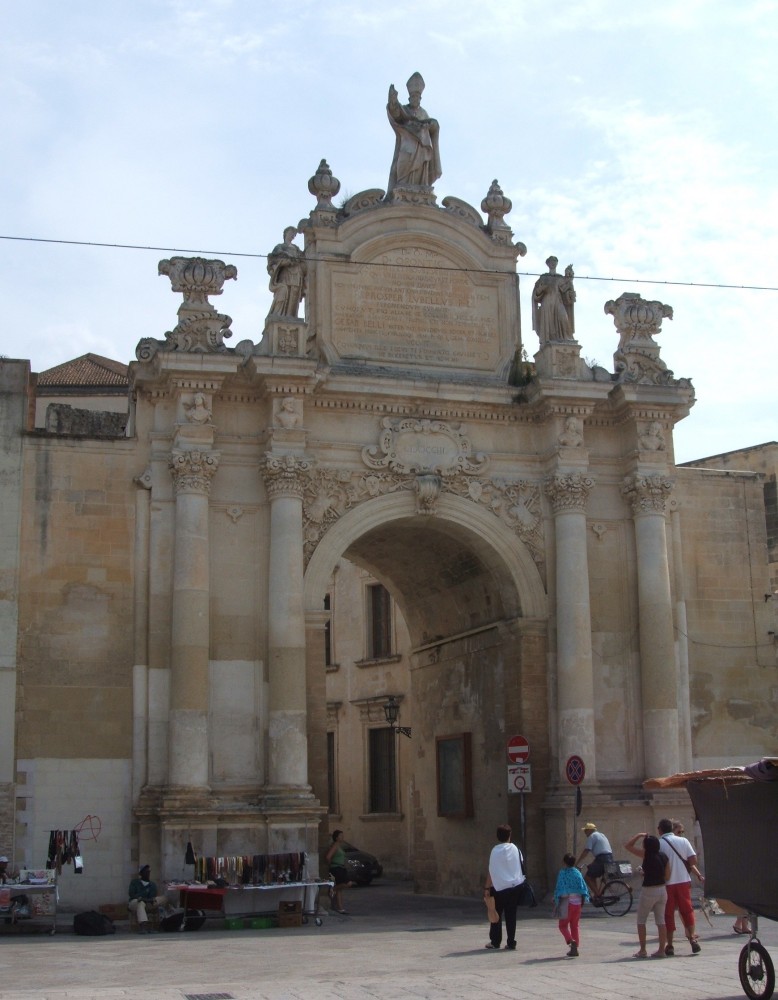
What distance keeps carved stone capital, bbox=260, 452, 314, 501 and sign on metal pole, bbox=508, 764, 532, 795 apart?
18.5 feet

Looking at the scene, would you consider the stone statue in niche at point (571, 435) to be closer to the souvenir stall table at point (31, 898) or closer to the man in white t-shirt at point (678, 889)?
the man in white t-shirt at point (678, 889)

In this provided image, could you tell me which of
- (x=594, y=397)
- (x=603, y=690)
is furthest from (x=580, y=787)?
(x=594, y=397)

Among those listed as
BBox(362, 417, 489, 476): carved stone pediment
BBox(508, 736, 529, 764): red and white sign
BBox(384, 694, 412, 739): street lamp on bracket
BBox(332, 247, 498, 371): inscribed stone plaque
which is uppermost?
BBox(332, 247, 498, 371): inscribed stone plaque

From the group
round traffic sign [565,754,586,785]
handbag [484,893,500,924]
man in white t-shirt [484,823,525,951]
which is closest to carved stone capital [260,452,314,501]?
round traffic sign [565,754,586,785]

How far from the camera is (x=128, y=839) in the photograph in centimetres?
2200

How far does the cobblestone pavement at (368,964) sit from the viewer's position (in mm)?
12477

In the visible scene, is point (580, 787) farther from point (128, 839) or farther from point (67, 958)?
point (67, 958)

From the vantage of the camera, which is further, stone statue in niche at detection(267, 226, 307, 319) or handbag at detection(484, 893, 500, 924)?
stone statue in niche at detection(267, 226, 307, 319)

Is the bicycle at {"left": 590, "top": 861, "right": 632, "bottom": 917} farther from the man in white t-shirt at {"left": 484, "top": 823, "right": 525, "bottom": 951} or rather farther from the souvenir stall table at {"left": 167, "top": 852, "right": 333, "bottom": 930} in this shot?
the man in white t-shirt at {"left": 484, "top": 823, "right": 525, "bottom": 951}

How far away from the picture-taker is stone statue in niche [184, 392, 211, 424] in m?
23.0

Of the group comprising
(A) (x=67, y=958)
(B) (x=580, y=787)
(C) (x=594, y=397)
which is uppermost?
(C) (x=594, y=397)

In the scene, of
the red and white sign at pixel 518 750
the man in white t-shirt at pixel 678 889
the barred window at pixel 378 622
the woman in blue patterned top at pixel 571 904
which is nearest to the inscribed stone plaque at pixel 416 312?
the red and white sign at pixel 518 750

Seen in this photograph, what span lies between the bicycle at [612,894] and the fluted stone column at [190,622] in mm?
6164

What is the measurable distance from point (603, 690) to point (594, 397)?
5103mm
